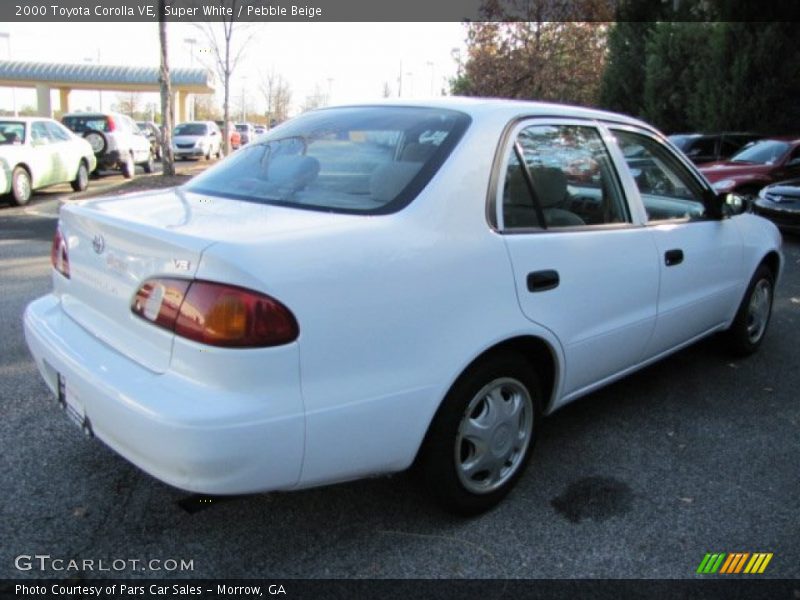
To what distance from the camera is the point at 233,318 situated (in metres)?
2.05

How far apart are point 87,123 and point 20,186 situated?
7068mm

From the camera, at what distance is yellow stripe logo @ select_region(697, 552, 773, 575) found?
2555mm

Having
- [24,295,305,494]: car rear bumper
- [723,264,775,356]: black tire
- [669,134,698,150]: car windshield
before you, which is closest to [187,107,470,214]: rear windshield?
[24,295,305,494]: car rear bumper

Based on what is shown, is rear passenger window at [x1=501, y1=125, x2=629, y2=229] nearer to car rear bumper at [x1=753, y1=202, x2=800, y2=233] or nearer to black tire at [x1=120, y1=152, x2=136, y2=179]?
car rear bumper at [x1=753, y1=202, x2=800, y2=233]

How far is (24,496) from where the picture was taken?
281 cm

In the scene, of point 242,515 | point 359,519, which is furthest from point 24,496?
point 359,519

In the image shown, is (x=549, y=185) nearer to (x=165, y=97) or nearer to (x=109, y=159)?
(x=165, y=97)

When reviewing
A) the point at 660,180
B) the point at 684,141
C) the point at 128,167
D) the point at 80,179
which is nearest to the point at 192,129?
the point at 128,167

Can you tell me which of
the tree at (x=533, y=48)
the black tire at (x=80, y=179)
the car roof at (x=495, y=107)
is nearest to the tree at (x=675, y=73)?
the tree at (x=533, y=48)

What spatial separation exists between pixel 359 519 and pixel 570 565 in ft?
2.74

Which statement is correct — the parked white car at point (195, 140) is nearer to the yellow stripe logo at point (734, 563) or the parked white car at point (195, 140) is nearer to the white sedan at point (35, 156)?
the white sedan at point (35, 156)

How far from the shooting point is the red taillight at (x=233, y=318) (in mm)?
2045

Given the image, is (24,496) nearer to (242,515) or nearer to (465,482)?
(242,515)

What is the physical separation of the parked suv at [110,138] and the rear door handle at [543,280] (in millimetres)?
16550
